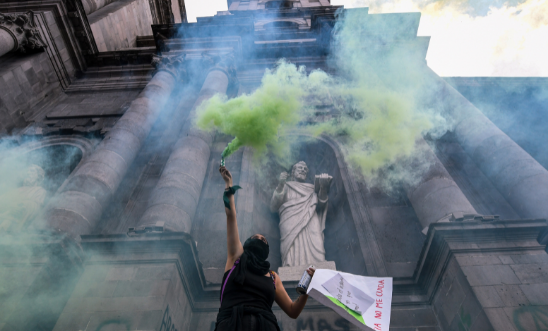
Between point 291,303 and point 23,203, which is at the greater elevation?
point 23,203

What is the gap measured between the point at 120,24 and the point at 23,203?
13697mm

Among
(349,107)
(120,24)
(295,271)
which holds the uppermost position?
(120,24)

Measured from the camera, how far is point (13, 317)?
4551mm

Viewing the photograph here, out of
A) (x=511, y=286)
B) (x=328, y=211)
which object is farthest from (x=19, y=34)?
(x=511, y=286)

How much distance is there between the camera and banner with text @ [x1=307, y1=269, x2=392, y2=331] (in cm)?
345

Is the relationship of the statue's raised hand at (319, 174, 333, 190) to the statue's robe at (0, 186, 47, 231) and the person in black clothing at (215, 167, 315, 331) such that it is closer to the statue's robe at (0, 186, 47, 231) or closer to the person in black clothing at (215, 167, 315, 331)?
the person in black clothing at (215, 167, 315, 331)

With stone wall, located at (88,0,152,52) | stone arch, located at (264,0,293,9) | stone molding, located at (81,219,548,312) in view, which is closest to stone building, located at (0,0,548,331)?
stone molding, located at (81,219,548,312)

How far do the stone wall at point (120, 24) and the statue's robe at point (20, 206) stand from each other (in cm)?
956

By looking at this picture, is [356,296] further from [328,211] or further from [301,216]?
[328,211]

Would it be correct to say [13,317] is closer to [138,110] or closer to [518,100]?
[138,110]

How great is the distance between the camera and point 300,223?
A: 7.43m

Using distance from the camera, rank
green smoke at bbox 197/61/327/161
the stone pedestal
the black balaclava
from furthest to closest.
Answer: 1. green smoke at bbox 197/61/327/161
2. the stone pedestal
3. the black balaclava

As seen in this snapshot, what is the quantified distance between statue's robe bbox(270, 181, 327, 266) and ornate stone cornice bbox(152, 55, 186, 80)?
7.18 meters

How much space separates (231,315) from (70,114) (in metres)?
12.3
